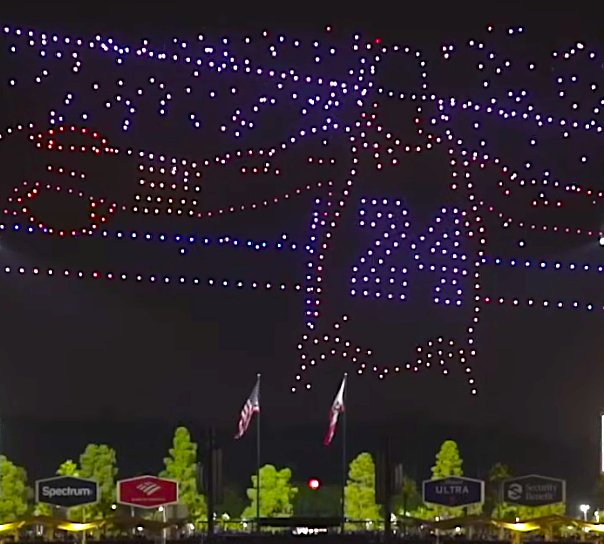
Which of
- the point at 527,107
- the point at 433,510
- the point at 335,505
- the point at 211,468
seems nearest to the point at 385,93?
the point at 527,107

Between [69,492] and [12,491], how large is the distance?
21.5m

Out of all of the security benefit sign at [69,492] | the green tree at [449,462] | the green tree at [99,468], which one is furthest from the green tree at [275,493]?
the security benefit sign at [69,492]

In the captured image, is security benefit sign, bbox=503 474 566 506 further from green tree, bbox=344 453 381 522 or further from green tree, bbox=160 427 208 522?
green tree, bbox=344 453 381 522

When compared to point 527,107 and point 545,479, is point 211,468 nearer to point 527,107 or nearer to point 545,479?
point 545,479

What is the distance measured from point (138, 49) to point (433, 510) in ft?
143

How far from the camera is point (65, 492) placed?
103 ft

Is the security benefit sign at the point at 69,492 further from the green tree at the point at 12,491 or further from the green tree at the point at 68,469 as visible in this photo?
the green tree at the point at 68,469

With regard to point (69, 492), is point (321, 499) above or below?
below

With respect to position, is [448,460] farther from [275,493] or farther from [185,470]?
[185,470]

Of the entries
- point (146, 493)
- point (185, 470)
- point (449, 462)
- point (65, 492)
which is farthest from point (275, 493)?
point (146, 493)

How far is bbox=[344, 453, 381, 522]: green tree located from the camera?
56594 mm

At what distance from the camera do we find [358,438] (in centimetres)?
6050

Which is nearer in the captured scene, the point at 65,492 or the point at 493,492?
the point at 65,492

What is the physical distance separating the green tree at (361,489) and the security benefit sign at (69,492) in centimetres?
2582
